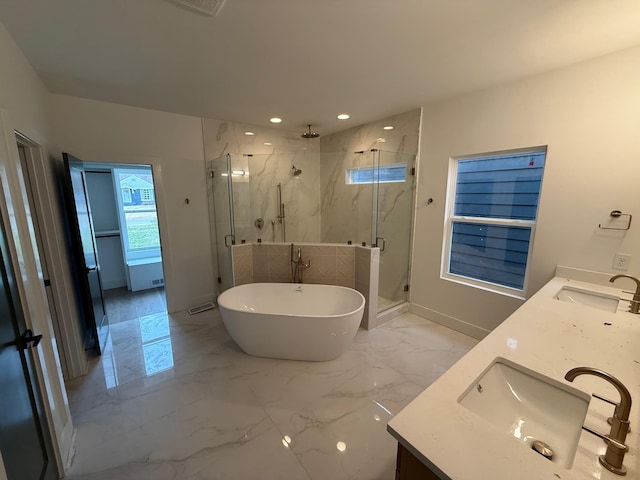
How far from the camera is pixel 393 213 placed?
358cm

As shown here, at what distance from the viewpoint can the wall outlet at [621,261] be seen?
2047 millimetres

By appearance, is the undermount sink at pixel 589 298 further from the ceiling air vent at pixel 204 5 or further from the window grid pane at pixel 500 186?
the ceiling air vent at pixel 204 5

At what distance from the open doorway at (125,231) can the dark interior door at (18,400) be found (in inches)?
125

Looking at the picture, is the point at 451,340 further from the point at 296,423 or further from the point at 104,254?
the point at 104,254

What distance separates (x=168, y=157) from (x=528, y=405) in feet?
13.3

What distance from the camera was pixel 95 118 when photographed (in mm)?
2934

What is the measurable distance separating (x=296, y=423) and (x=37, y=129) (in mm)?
3037

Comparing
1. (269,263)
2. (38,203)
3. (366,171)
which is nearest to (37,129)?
(38,203)

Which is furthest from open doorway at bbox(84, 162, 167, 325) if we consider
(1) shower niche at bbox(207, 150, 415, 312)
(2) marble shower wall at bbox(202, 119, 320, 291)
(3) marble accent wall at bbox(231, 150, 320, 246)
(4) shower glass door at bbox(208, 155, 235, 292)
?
(3) marble accent wall at bbox(231, 150, 320, 246)

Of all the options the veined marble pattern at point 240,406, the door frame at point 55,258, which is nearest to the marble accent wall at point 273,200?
the veined marble pattern at point 240,406

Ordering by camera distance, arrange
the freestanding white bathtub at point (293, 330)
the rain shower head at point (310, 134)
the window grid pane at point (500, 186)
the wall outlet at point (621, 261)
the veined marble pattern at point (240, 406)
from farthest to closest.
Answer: the rain shower head at point (310, 134) < the window grid pane at point (500, 186) < the freestanding white bathtub at point (293, 330) < the wall outlet at point (621, 261) < the veined marble pattern at point (240, 406)

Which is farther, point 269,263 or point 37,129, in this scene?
point 269,263

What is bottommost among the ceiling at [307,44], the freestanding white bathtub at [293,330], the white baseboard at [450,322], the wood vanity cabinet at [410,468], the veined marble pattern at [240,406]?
the veined marble pattern at [240,406]

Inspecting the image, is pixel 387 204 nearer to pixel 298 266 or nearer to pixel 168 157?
pixel 298 266
